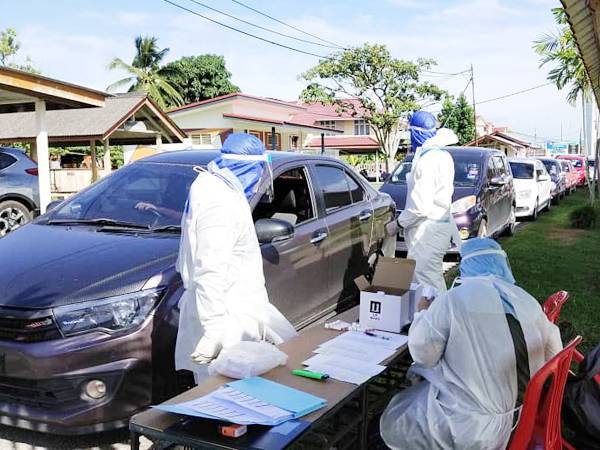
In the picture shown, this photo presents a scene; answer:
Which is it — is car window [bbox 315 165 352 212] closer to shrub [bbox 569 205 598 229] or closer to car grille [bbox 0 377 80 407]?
car grille [bbox 0 377 80 407]

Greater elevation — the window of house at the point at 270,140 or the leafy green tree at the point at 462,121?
the leafy green tree at the point at 462,121

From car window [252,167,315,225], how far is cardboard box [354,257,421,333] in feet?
4.96

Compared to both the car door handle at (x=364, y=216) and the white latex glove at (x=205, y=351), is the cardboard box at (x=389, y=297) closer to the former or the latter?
the white latex glove at (x=205, y=351)

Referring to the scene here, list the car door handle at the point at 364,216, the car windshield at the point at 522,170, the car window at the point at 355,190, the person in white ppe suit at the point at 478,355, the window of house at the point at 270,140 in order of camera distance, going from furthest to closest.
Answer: the window of house at the point at 270,140 < the car windshield at the point at 522,170 < the car window at the point at 355,190 < the car door handle at the point at 364,216 < the person in white ppe suit at the point at 478,355

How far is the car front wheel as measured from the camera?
10.4 metres

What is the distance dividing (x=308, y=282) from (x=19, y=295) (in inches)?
87.1

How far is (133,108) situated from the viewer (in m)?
18.5

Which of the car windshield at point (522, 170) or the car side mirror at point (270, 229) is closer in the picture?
the car side mirror at point (270, 229)

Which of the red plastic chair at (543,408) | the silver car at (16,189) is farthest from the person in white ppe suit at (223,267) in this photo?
the silver car at (16,189)

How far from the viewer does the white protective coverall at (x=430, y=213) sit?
509 centimetres

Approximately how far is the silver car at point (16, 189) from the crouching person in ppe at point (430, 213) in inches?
311

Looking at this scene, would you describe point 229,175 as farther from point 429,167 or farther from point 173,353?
point 429,167

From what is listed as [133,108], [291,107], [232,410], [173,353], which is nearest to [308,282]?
[173,353]

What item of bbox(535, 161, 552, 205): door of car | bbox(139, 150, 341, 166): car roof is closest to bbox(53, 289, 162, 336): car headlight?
bbox(139, 150, 341, 166): car roof
